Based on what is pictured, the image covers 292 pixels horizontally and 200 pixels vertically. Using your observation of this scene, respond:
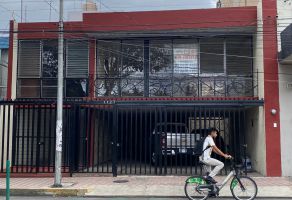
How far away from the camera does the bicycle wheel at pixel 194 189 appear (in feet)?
37.0

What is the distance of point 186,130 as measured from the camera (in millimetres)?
16922

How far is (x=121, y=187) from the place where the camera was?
1348 centimetres

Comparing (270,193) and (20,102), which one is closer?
(270,193)

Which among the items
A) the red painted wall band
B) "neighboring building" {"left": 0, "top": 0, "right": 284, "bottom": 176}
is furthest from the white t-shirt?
the red painted wall band

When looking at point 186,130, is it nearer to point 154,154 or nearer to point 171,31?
point 154,154

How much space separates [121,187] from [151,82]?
594 cm

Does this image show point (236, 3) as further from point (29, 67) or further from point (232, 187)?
point (232, 187)

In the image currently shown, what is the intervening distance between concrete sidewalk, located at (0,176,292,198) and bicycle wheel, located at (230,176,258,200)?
1049mm

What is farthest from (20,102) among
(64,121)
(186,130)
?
(186,130)

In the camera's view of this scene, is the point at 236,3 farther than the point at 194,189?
Yes

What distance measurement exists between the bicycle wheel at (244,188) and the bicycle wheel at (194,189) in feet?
2.38

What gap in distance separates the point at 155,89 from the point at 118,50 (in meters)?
2.29

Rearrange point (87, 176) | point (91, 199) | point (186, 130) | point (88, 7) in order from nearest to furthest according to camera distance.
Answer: point (91, 199)
point (87, 176)
point (186, 130)
point (88, 7)

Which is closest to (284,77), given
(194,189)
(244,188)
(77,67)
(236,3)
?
(244,188)
